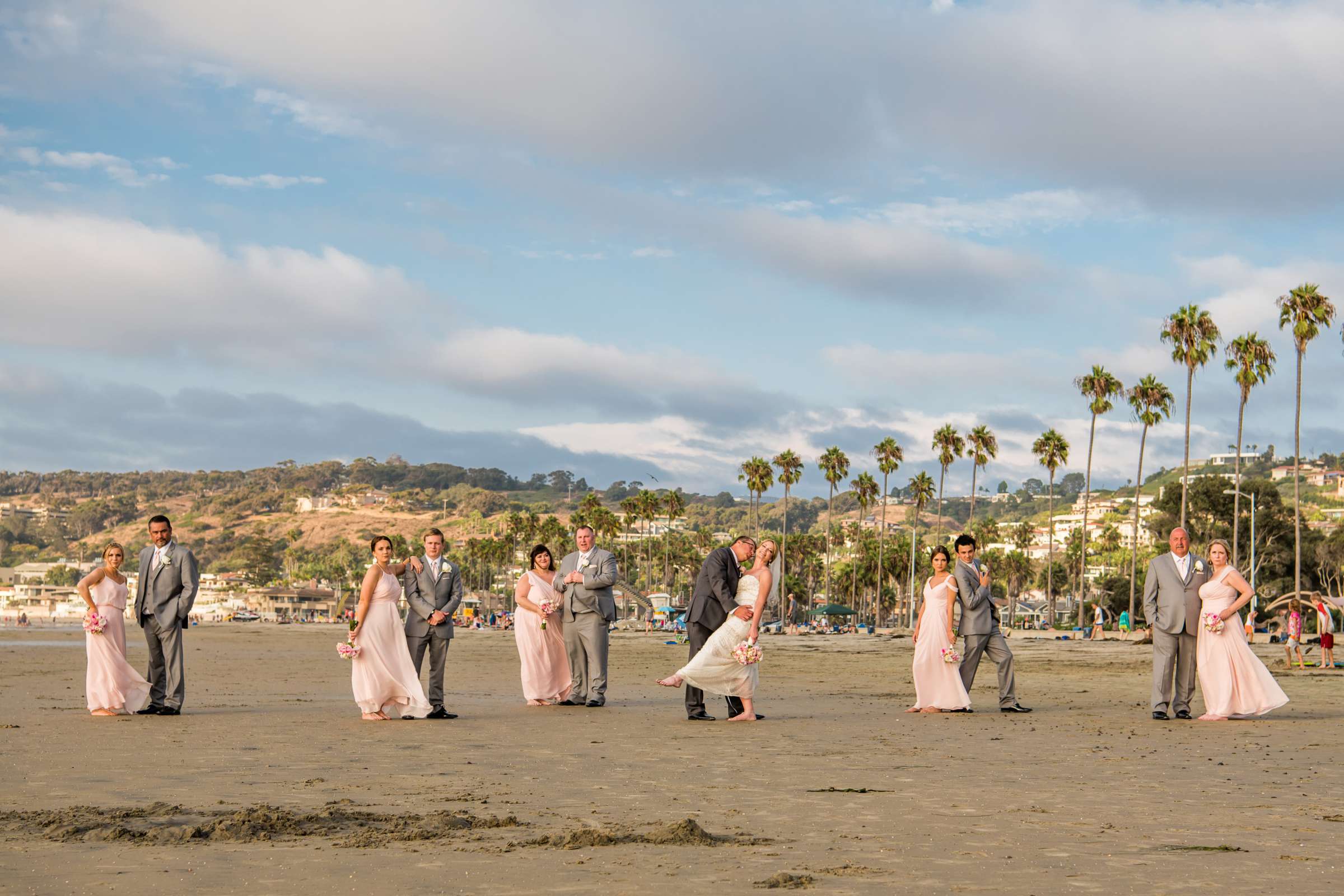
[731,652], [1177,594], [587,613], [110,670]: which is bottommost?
[110,670]

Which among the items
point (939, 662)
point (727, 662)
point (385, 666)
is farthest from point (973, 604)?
point (385, 666)

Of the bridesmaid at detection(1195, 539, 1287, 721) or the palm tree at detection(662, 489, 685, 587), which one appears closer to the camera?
the bridesmaid at detection(1195, 539, 1287, 721)

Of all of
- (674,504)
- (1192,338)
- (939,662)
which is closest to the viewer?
(939,662)

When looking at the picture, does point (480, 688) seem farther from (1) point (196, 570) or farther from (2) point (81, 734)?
(2) point (81, 734)

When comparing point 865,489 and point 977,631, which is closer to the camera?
point 977,631

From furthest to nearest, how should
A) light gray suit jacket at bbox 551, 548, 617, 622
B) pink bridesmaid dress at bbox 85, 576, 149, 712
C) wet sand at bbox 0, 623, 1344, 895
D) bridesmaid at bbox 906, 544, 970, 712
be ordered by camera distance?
light gray suit jacket at bbox 551, 548, 617, 622 < bridesmaid at bbox 906, 544, 970, 712 < pink bridesmaid dress at bbox 85, 576, 149, 712 < wet sand at bbox 0, 623, 1344, 895

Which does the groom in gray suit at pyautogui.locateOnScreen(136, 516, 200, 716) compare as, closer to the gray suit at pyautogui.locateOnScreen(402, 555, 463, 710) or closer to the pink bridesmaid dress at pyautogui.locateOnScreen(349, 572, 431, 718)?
the pink bridesmaid dress at pyautogui.locateOnScreen(349, 572, 431, 718)

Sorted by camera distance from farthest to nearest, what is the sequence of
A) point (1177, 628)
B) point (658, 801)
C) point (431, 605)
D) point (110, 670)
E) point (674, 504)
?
point (674, 504), point (1177, 628), point (431, 605), point (110, 670), point (658, 801)

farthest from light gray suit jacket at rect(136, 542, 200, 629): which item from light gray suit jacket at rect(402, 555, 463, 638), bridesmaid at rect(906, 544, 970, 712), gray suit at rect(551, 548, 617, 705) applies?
bridesmaid at rect(906, 544, 970, 712)

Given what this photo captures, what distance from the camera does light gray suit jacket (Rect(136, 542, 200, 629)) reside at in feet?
42.9

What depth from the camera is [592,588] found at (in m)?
14.5

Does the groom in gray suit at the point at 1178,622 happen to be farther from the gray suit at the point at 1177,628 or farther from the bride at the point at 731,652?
the bride at the point at 731,652

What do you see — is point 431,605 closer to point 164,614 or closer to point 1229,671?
point 164,614

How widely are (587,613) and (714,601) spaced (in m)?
1.70
